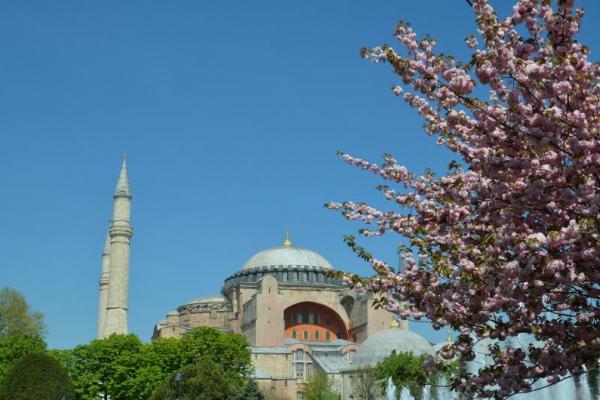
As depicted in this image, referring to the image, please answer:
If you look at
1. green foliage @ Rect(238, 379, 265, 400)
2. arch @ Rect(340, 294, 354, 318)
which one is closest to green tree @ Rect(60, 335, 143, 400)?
green foliage @ Rect(238, 379, 265, 400)

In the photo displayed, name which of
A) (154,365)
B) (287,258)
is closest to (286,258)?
(287,258)

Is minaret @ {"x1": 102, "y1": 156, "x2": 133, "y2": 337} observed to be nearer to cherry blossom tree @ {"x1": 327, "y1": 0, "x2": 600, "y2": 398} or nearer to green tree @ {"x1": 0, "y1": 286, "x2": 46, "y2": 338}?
green tree @ {"x1": 0, "y1": 286, "x2": 46, "y2": 338}

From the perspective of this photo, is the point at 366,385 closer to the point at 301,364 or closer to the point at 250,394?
the point at 301,364

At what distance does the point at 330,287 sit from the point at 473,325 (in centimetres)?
7000

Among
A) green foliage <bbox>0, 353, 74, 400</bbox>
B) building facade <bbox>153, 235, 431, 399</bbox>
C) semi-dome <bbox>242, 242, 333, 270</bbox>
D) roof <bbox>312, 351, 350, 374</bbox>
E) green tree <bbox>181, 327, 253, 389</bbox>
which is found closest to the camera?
green foliage <bbox>0, 353, 74, 400</bbox>

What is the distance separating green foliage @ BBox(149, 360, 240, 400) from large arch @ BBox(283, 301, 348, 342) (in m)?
33.0

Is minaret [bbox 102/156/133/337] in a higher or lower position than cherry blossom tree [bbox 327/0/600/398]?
higher

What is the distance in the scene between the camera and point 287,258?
86.2 metres

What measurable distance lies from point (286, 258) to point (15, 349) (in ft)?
126

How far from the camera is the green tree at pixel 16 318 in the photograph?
60812mm

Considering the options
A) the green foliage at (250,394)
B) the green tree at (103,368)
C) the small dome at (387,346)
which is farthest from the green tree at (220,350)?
the small dome at (387,346)

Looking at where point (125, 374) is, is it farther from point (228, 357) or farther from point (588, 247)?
point (588, 247)

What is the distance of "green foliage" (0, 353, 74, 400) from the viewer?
38.2m

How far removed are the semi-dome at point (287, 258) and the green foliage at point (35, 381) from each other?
151ft
